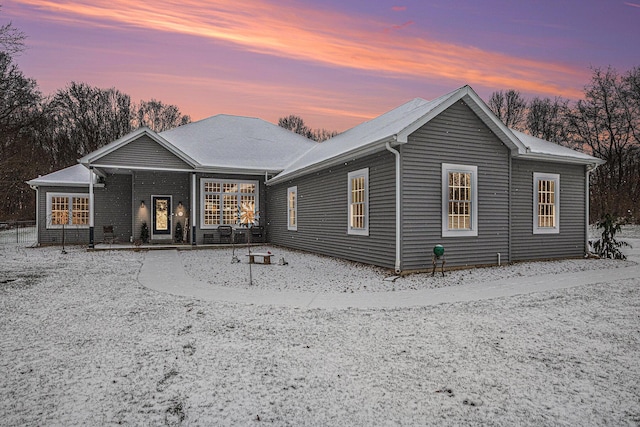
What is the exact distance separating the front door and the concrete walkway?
10095mm

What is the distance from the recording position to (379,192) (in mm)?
10484

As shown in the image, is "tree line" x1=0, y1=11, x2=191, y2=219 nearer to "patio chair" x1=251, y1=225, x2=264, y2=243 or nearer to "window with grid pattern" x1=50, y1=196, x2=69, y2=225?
"window with grid pattern" x1=50, y1=196, x2=69, y2=225

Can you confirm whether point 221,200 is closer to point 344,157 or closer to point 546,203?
point 344,157

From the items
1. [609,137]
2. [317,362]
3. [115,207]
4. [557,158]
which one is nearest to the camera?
[317,362]

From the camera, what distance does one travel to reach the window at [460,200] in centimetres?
1033

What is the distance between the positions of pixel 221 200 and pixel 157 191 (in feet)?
11.3

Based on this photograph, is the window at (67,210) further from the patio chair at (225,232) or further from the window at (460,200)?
the window at (460,200)

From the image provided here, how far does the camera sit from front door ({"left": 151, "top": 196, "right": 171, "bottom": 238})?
64.0 ft

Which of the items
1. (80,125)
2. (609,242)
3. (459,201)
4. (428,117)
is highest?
(80,125)

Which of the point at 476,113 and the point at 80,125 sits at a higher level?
the point at 80,125

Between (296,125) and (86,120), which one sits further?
(296,125)

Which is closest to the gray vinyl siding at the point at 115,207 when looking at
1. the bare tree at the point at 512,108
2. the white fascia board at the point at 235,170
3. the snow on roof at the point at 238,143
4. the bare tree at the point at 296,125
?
the snow on roof at the point at 238,143

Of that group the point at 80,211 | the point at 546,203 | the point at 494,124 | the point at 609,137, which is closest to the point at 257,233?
the point at 80,211

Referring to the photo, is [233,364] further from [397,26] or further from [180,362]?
[397,26]
